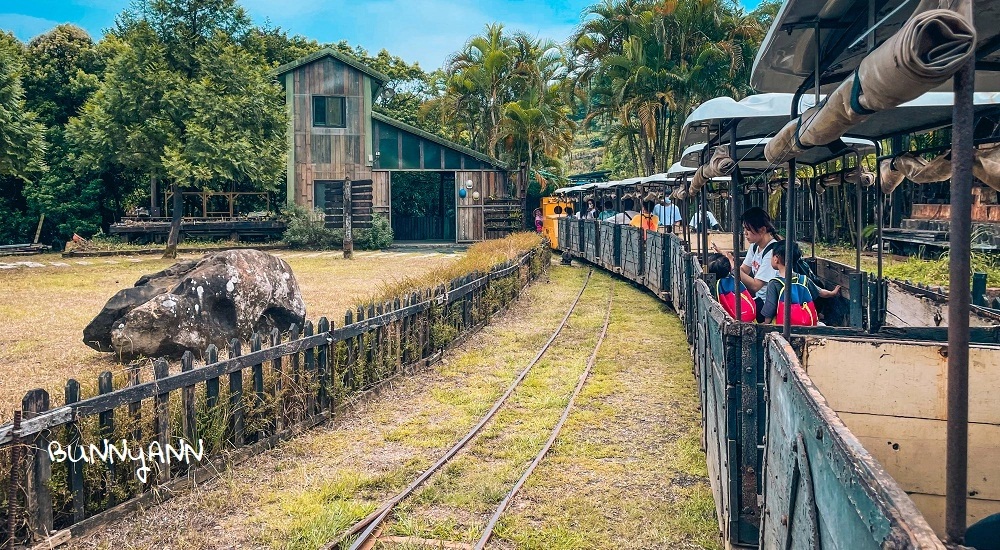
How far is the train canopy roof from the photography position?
153 inches

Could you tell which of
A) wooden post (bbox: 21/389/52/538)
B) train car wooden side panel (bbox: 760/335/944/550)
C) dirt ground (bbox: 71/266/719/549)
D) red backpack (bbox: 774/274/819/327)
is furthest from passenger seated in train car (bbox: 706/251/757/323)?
wooden post (bbox: 21/389/52/538)

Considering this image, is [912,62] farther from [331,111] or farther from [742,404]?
[331,111]

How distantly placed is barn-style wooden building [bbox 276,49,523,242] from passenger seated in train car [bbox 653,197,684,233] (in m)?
11.5

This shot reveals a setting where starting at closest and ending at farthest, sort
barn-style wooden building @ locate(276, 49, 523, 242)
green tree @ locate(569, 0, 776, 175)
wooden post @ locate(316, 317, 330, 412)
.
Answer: wooden post @ locate(316, 317, 330, 412), green tree @ locate(569, 0, 776, 175), barn-style wooden building @ locate(276, 49, 523, 242)

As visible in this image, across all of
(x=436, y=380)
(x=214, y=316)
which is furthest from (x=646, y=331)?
(x=214, y=316)

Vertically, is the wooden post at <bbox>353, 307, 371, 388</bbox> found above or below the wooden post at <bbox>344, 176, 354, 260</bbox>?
below

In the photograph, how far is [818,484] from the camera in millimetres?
2553

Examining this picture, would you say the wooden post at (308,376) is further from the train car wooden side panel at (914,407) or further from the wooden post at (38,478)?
the train car wooden side panel at (914,407)

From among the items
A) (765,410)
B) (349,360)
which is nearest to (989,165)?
(765,410)

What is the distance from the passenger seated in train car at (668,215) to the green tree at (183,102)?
Answer: 41.1 ft

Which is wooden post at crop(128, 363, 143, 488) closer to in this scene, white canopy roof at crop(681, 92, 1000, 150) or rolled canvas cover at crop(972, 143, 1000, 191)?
white canopy roof at crop(681, 92, 1000, 150)

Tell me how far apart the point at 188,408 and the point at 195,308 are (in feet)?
12.2

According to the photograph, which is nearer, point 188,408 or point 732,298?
Answer: point 188,408

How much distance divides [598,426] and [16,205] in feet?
103
